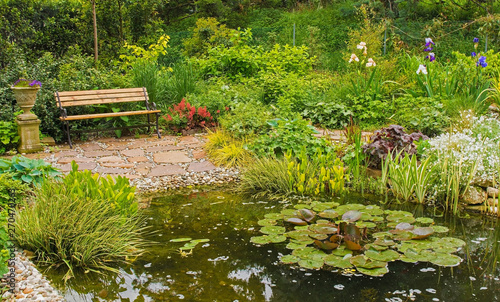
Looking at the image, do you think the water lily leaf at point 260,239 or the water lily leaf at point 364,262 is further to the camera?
the water lily leaf at point 260,239

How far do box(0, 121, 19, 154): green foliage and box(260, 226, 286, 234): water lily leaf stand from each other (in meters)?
4.39

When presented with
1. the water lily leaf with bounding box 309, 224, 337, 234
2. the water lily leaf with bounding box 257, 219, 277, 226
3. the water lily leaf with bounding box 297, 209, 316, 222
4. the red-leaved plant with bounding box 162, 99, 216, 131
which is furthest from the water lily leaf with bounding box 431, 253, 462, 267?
the red-leaved plant with bounding box 162, 99, 216, 131

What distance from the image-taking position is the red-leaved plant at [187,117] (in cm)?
741

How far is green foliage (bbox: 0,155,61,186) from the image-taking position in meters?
4.15

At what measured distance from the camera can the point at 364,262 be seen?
3.17 m

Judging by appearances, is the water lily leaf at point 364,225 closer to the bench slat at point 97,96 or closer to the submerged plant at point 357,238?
the submerged plant at point 357,238

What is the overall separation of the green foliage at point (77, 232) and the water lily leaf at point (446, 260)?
2254 millimetres

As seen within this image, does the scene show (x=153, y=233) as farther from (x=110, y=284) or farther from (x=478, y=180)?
(x=478, y=180)

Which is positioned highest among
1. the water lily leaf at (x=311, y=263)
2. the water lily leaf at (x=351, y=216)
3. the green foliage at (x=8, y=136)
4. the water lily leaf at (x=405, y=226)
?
the green foliage at (x=8, y=136)

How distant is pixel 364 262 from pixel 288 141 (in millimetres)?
2481

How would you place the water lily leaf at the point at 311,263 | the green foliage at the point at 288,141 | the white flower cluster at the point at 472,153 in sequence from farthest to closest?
1. the green foliage at the point at 288,141
2. the white flower cluster at the point at 472,153
3. the water lily leaf at the point at 311,263

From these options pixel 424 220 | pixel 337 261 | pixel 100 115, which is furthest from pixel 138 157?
pixel 424 220

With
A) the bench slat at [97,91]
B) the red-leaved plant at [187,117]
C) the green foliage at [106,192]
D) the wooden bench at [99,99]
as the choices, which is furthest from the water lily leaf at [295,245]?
the bench slat at [97,91]

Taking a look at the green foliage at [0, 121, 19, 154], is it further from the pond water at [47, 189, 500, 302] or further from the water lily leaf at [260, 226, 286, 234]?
the water lily leaf at [260, 226, 286, 234]
